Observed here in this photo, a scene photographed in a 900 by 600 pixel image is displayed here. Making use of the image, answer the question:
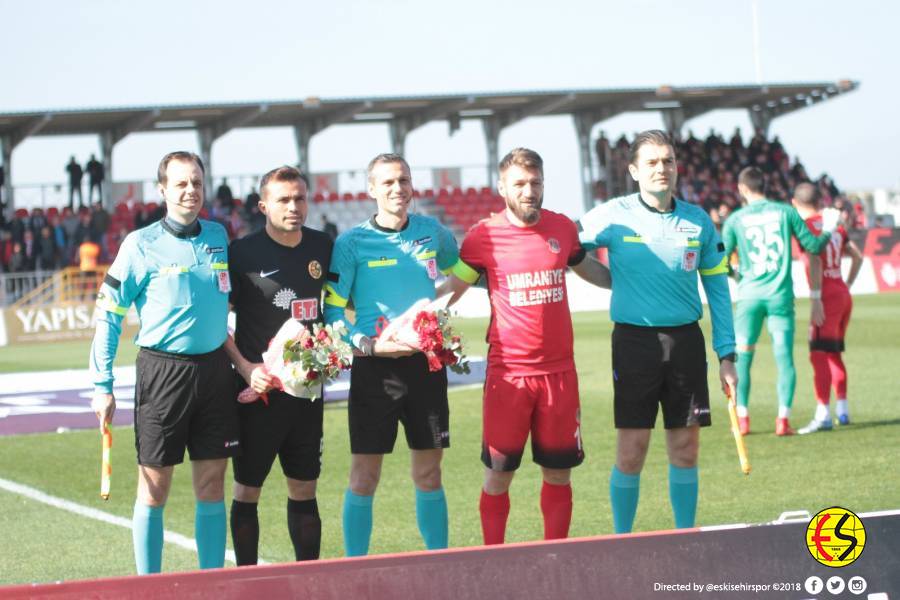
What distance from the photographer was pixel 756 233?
10.7 m

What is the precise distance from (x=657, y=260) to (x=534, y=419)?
3.49 feet

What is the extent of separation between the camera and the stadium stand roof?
33.8 metres

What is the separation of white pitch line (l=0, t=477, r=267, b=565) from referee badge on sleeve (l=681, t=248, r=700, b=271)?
109 inches

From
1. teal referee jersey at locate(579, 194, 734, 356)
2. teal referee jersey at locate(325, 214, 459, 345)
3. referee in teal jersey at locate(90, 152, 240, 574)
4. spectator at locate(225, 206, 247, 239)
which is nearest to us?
referee in teal jersey at locate(90, 152, 240, 574)

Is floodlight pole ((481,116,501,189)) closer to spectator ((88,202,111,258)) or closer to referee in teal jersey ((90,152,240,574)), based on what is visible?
spectator ((88,202,111,258))

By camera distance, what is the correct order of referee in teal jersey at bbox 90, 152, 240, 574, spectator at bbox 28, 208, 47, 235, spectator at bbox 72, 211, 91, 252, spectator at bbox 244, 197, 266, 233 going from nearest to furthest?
referee in teal jersey at bbox 90, 152, 240, 574 < spectator at bbox 28, 208, 47, 235 < spectator at bbox 72, 211, 91, 252 < spectator at bbox 244, 197, 266, 233

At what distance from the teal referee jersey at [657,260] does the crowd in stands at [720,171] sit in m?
31.2

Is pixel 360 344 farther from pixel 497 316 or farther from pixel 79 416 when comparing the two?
pixel 79 416

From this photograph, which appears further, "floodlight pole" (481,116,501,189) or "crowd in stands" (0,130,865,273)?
"floodlight pole" (481,116,501,189)

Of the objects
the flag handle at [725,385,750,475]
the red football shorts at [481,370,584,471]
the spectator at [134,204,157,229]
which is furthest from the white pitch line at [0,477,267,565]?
the spectator at [134,204,157,229]

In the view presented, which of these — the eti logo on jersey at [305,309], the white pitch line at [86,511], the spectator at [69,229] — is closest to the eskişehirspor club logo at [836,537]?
the eti logo on jersey at [305,309]

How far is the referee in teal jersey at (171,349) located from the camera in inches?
243

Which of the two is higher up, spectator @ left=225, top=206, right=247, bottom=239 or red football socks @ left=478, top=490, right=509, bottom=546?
spectator @ left=225, top=206, right=247, bottom=239

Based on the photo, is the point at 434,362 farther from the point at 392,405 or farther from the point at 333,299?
the point at 333,299
